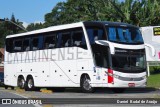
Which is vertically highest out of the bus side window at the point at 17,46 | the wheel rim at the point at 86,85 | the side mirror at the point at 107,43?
the bus side window at the point at 17,46

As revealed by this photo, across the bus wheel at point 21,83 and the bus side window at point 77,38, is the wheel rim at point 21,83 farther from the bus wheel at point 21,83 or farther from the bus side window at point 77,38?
the bus side window at point 77,38

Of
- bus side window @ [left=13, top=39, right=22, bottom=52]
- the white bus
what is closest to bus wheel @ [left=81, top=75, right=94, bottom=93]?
the white bus

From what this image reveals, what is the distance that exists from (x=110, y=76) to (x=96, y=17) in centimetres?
3701

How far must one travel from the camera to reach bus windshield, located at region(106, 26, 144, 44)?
25.6 metres

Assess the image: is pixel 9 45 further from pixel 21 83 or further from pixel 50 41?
pixel 50 41

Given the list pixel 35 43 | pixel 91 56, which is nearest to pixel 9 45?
pixel 35 43

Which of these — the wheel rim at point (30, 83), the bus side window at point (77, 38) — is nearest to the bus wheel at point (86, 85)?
the bus side window at point (77, 38)

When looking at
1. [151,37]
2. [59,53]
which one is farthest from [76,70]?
[151,37]

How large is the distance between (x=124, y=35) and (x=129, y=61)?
1.51 meters

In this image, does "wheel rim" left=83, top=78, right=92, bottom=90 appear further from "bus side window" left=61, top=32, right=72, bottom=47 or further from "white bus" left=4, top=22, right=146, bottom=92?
"bus side window" left=61, top=32, right=72, bottom=47

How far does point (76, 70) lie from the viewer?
2725 centimetres

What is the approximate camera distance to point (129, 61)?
2567 centimetres

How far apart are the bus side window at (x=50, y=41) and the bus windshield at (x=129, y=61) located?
514 centimetres

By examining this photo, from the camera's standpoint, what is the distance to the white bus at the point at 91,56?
2539 centimetres
